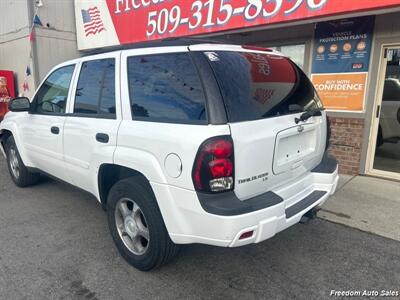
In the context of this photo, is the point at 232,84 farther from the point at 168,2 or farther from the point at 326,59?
the point at 168,2

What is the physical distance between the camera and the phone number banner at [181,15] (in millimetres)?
4605

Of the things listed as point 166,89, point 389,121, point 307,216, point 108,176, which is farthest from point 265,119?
point 389,121

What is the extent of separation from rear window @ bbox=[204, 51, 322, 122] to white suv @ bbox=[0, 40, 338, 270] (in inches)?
0.4

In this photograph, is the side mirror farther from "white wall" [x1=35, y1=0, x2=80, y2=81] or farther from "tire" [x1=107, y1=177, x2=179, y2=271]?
"white wall" [x1=35, y1=0, x2=80, y2=81]

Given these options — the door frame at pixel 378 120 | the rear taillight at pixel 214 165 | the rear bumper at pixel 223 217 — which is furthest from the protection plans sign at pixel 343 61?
the rear taillight at pixel 214 165

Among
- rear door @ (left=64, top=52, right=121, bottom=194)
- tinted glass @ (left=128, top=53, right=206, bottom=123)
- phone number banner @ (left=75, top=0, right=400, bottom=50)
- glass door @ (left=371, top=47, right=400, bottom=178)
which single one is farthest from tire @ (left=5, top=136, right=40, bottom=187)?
glass door @ (left=371, top=47, right=400, bottom=178)

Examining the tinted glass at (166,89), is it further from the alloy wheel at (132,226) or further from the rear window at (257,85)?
the alloy wheel at (132,226)

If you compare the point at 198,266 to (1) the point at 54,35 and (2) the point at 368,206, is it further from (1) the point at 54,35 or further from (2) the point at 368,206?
(1) the point at 54,35

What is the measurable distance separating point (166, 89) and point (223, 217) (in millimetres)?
1050

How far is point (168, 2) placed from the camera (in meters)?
6.71

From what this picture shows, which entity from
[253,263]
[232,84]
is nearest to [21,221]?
[253,263]

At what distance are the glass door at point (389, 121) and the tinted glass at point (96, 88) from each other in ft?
14.4

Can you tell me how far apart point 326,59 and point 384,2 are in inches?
63.9

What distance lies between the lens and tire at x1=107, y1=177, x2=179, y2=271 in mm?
2469
